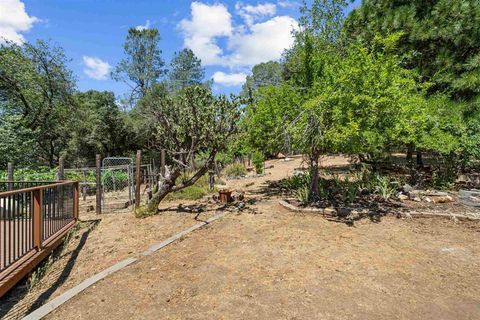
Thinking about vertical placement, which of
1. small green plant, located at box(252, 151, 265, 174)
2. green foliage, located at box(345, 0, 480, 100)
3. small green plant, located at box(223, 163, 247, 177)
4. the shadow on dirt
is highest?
green foliage, located at box(345, 0, 480, 100)

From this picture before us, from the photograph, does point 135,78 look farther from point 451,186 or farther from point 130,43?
point 451,186

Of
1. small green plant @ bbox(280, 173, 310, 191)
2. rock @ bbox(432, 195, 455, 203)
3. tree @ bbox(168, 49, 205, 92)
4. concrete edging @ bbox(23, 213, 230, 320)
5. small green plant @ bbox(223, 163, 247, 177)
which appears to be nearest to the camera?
concrete edging @ bbox(23, 213, 230, 320)

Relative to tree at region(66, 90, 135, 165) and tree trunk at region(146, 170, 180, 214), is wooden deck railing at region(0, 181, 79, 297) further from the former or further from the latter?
tree at region(66, 90, 135, 165)

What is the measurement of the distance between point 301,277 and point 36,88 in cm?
1773

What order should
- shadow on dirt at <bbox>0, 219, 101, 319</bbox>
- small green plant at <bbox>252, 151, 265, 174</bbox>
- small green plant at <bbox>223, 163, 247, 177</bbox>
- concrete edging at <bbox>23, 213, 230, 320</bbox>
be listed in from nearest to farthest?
concrete edging at <bbox>23, 213, 230, 320</bbox> < shadow on dirt at <bbox>0, 219, 101, 319</bbox> < small green plant at <bbox>252, 151, 265, 174</bbox> < small green plant at <bbox>223, 163, 247, 177</bbox>

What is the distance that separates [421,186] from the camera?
906 cm

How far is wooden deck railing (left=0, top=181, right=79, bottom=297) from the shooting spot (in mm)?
3676

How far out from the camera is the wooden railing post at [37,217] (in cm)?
430

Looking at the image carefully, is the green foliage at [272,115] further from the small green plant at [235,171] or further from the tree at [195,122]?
the small green plant at [235,171]

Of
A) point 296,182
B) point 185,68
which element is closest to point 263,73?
point 185,68

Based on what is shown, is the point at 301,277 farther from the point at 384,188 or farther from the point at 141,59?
the point at 141,59

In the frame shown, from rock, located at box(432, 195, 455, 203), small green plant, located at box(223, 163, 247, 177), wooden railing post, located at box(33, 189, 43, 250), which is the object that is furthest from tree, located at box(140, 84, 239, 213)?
small green plant, located at box(223, 163, 247, 177)

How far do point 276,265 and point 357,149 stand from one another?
13.5 ft

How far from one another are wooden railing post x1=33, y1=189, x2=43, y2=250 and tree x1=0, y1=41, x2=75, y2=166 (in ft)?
39.2
